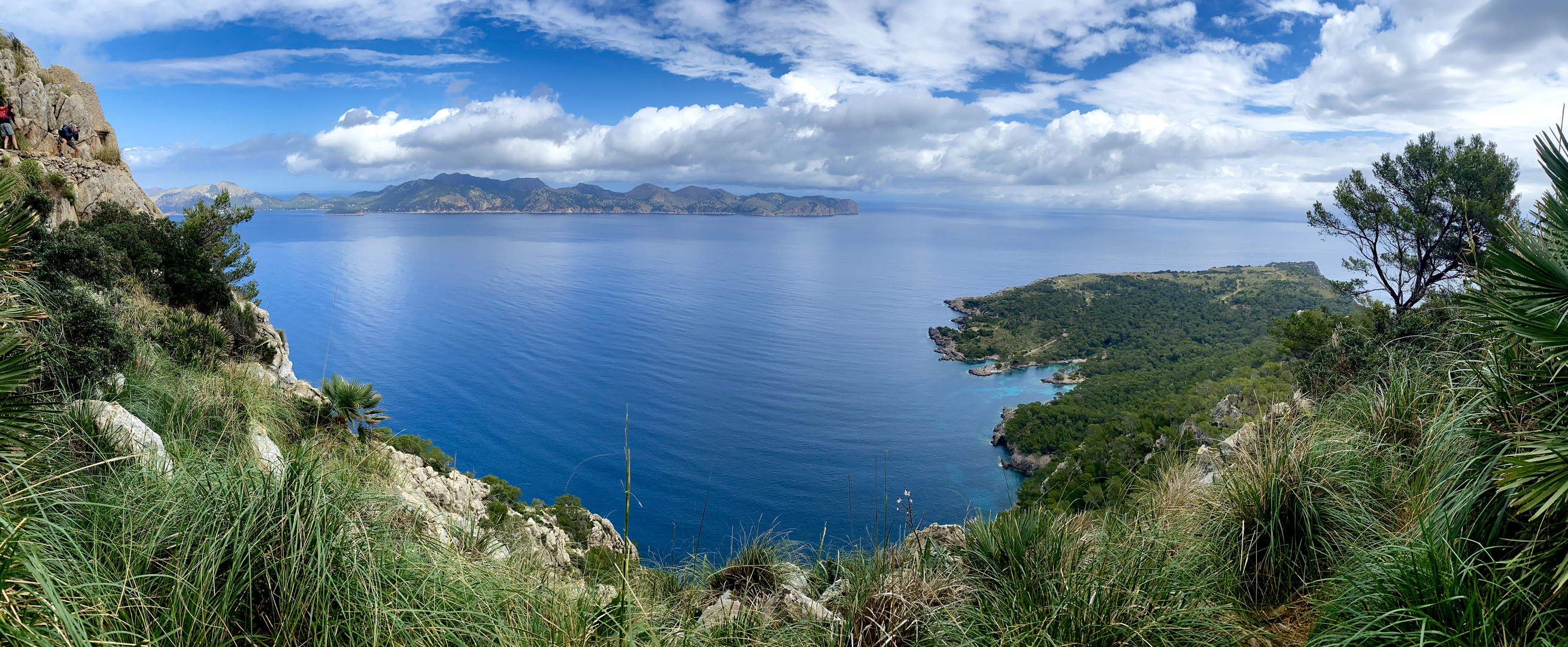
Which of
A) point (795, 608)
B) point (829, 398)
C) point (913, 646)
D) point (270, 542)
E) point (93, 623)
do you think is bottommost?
point (829, 398)

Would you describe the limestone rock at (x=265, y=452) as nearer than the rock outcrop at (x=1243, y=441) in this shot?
Yes

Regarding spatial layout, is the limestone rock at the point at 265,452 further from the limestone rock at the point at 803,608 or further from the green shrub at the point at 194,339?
the green shrub at the point at 194,339

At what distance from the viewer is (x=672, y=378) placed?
5769 centimetres

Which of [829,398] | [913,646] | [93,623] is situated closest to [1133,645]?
[913,646]

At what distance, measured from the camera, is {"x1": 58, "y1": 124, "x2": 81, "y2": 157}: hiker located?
682 inches

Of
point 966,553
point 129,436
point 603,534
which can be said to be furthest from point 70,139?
point 966,553

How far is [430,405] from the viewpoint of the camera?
49.1 meters

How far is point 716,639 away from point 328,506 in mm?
2247

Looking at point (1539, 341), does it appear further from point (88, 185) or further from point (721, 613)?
point (88, 185)

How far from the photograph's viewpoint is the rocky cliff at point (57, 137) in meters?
16.5

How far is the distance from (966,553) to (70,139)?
24.8m

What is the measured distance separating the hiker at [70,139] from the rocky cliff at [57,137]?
134 mm

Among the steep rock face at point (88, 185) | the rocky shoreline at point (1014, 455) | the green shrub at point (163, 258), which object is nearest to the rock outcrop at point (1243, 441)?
the green shrub at point (163, 258)

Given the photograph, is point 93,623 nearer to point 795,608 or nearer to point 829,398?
point 795,608
